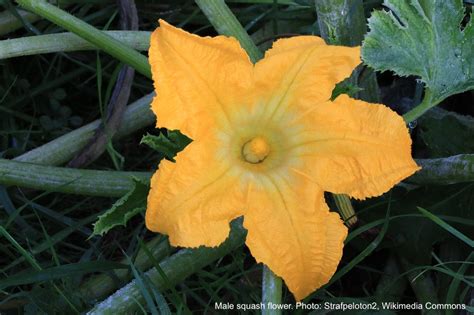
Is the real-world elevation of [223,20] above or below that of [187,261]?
above

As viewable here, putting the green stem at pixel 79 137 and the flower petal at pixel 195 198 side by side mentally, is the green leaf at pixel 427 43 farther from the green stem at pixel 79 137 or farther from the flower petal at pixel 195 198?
the green stem at pixel 79 137

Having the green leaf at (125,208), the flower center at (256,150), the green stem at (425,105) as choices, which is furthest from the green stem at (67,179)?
the green stem at (425,105)

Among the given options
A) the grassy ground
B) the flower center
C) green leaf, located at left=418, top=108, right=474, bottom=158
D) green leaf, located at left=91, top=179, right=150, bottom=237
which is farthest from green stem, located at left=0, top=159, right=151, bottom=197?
green leaf, located at left=418, top=108, right=474, bottom=158

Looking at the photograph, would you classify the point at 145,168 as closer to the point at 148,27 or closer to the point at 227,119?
the point at 148,27

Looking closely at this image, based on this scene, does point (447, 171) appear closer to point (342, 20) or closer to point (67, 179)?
point (342, 20)

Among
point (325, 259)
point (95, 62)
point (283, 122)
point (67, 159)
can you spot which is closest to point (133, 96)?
point (95, 62)

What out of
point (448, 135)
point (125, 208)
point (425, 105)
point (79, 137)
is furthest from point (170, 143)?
point (448, 135)
